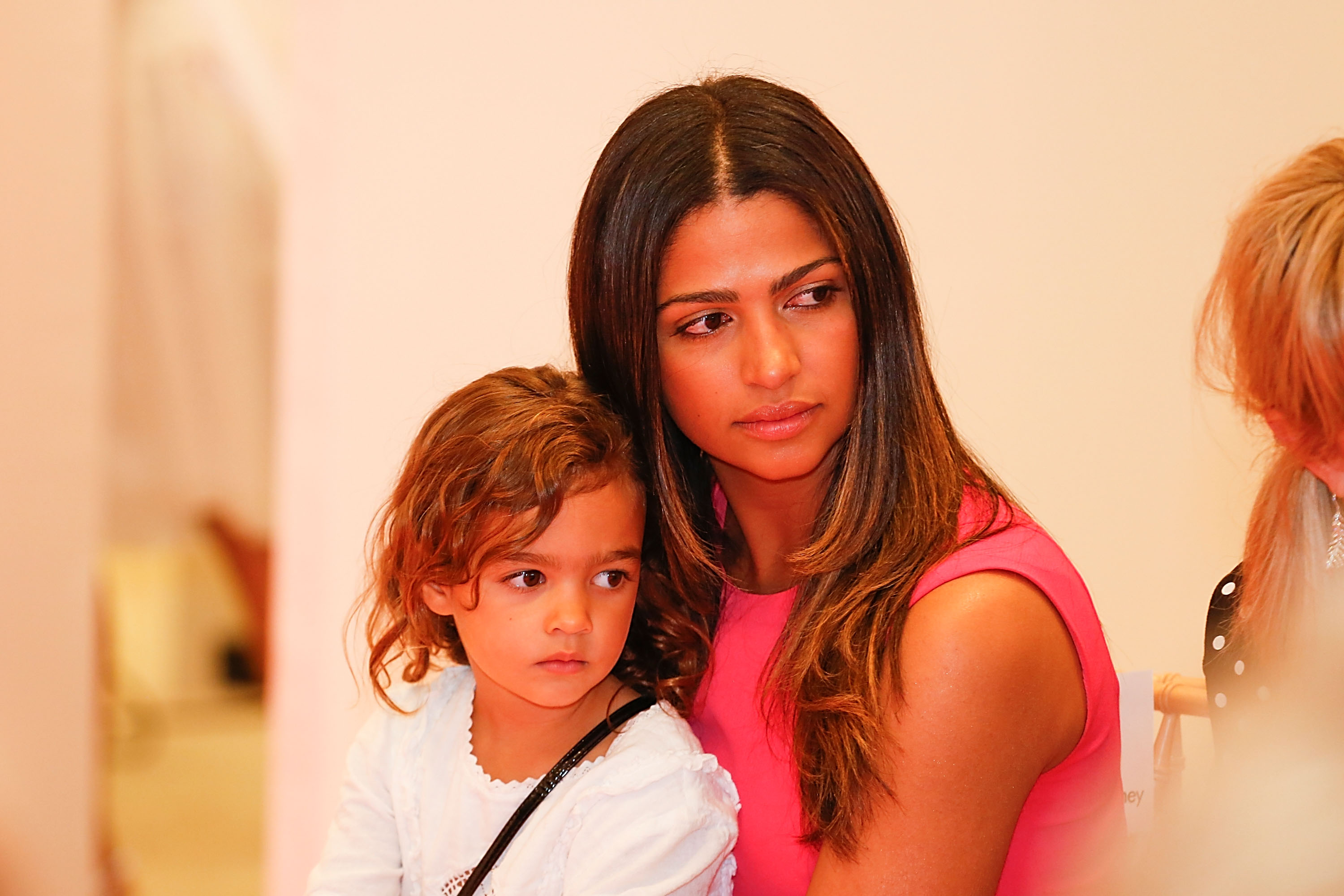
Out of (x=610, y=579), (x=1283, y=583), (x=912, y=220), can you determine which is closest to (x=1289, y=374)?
(x=1283, y=583)

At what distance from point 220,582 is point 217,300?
120 cm

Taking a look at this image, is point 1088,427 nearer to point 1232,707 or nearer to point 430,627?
point 1232,707

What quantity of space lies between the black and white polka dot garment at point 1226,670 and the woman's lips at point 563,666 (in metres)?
0.60

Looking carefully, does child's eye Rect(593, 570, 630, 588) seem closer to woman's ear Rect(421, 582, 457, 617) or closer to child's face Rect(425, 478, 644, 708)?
child's face Rect(425, 478, 644, 708)

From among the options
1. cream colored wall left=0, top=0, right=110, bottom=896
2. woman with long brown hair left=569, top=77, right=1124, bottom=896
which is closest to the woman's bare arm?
woman with long brown hair left=569, top=77, right=1124, bottom=896

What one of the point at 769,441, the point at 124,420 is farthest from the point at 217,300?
the point at 769,441

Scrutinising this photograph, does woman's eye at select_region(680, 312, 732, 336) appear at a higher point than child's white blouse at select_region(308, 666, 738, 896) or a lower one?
higher

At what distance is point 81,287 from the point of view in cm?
259

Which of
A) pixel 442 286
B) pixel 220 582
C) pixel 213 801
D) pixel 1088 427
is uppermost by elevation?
pixel 442 286

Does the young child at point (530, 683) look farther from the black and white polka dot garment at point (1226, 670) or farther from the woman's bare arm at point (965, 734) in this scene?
the black and white polka dot garment at point (1226, 670)

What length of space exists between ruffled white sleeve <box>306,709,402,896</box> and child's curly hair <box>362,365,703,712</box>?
72 millimetres

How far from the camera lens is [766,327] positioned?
1.21m

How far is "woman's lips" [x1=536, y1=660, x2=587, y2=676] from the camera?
128 cm

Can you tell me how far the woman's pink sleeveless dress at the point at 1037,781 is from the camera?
1146 millimetres
